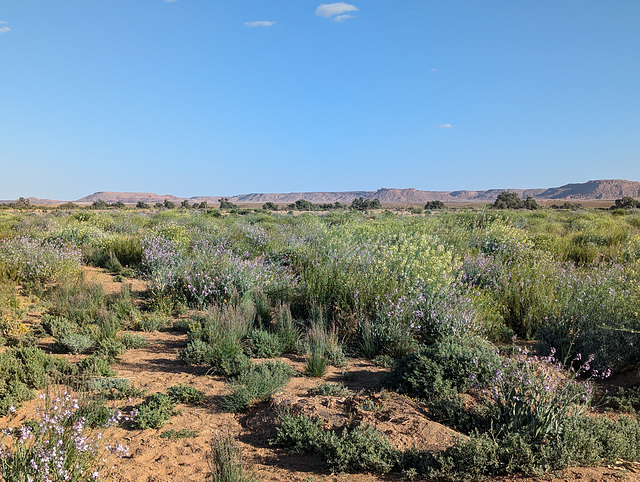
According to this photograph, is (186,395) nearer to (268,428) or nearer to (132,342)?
(268,428)

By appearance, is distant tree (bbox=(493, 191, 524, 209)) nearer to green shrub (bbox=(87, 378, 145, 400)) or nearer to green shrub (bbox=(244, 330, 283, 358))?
green shrub (bbox=(244, 330, 283, 358))

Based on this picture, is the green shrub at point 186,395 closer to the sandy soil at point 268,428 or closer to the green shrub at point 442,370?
the sandy soil at point 268,428

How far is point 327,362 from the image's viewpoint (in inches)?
232

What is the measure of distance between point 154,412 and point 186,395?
0.47m

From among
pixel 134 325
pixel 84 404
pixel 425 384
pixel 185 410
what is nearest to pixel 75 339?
pixel 134 325

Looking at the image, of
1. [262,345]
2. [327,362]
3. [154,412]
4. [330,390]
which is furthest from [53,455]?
[327,362]

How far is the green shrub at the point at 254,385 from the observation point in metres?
4.69

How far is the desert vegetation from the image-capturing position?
3.51 meters

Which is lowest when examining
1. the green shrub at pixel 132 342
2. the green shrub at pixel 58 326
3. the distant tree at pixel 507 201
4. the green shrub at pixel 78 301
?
the green shrub at pixel 132 342

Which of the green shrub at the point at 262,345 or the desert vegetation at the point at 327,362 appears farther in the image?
the green shrub at the point at 262,345

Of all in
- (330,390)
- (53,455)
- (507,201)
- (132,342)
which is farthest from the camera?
(507,201)

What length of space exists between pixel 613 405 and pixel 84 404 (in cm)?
527

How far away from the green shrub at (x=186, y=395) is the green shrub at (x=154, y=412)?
13 cm

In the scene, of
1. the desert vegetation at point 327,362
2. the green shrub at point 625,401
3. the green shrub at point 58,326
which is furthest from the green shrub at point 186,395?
the green shrub at point 625,401
